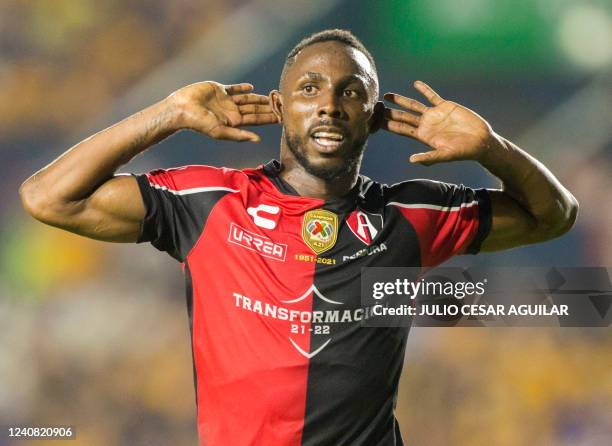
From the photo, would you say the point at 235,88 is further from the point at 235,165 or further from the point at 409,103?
the point at 235,165

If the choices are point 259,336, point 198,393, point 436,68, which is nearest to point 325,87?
point 259,336

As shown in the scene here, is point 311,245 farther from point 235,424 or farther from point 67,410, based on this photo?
point 67,410

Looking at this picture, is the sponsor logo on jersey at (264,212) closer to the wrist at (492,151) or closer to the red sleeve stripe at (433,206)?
the red sleeve stripe at (433,206)

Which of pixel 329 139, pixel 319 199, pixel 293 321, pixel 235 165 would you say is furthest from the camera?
pixel 235 165

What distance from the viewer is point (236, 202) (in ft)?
8.05

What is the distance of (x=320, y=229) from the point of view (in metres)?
2.47

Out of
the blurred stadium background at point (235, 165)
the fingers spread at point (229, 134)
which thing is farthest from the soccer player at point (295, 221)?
the blurred stadium background at point (235, 165)

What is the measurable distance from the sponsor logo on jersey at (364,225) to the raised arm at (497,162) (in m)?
0.25

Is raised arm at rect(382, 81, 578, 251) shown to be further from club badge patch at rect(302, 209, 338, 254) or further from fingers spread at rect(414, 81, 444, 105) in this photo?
club badge patch at rect(302, 209, 338, 254)

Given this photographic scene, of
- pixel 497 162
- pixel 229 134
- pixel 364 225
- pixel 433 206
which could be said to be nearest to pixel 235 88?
pixel 229 134

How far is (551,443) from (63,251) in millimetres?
2737

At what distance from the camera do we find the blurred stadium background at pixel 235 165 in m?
4.33

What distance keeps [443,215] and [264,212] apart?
0.57 m

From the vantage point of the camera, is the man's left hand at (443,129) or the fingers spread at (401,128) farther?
the fingers spread at (401,128)
